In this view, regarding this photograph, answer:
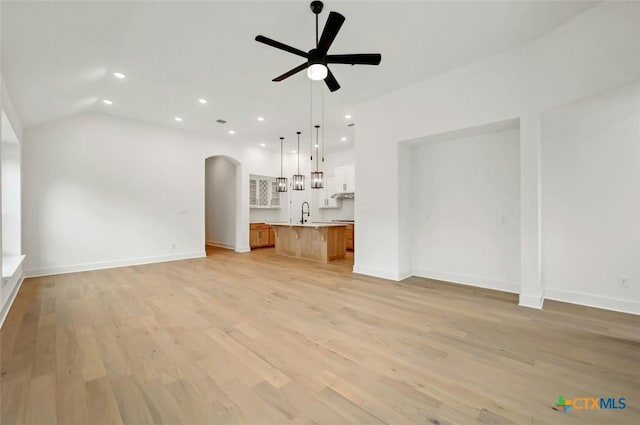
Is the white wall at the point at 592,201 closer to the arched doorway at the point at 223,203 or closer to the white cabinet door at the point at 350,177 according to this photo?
the white cabinet door at the point at 350,177

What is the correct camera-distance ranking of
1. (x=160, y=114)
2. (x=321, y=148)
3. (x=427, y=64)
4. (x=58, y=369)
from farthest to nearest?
1. (x=321, y=148)
2. (x=160, y=114)
3. (x=427, y=64)
4. (x=58, y=369)

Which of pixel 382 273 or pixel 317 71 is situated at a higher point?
pixel 317 71

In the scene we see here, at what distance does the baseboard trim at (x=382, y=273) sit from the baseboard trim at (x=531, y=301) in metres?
1.66

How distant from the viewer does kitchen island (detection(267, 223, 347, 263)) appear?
6328 millimetres

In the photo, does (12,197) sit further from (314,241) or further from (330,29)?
(330,29)

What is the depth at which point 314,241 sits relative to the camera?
6.57 m

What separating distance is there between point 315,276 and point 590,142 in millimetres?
4251

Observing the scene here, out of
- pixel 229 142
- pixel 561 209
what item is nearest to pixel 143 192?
pixel 229 142

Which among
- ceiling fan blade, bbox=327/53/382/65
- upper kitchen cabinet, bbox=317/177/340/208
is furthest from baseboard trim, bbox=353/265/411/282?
upper kitchen cabinet, bbox=317/177/340/208

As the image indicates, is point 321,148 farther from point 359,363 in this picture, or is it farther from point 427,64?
point 359,363

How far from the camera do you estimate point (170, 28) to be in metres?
2.93

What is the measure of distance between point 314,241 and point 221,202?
4.14 meters

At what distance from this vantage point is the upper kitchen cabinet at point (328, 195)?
883cm

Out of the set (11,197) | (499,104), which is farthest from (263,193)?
(499,104)
